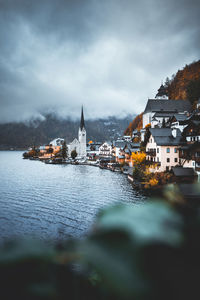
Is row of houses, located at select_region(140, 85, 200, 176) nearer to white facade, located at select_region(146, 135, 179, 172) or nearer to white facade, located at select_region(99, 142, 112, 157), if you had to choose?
white facade, located at select_region(146, 135, 179, 172)

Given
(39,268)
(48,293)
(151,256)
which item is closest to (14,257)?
(39,268)

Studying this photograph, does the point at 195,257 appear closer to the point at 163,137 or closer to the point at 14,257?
the point at 14,257

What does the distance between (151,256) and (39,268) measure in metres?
0.53

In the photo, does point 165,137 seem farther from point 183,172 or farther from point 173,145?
point 183,172

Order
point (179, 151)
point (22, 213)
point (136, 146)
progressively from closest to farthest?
point (22, 213), point (179, 151), point (136, 146)

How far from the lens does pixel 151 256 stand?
0.75 m

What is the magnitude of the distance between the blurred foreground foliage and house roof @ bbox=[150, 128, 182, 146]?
36362 millimetres

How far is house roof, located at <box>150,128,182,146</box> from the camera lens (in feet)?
116

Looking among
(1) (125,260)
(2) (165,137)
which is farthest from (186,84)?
(1) (125,260)

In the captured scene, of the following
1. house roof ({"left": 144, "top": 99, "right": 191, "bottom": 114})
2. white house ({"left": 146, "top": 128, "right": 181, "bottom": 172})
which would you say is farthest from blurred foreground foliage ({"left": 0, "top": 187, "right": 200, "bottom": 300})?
house roof ({"left": 144, "top": 99, "right": 191, "bottom": 114})

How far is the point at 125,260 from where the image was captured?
738 mm

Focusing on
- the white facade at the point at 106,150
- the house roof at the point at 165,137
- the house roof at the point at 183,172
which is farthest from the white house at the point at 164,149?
the white facade at the point at 106,150

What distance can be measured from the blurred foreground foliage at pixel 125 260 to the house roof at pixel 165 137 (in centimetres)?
3636

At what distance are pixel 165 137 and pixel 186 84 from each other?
61.1m
